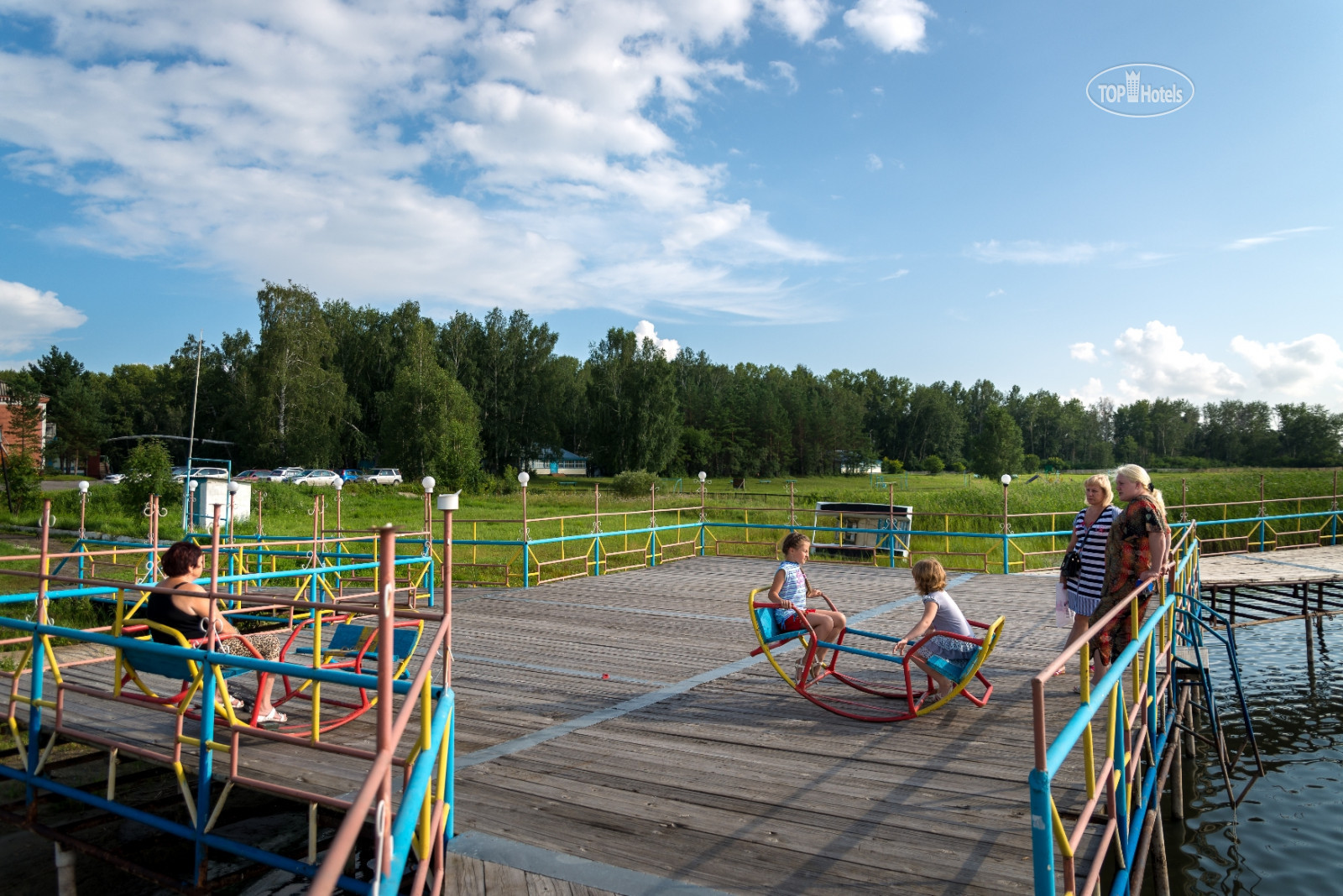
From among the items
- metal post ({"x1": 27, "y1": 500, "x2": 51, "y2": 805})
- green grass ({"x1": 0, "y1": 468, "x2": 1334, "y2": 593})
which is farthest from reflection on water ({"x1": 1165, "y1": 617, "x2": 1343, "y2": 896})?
metal post ({"x1": 27, "y1": 500, "x2": 51, "y2": 805})

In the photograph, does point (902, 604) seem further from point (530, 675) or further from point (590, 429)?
point (590, 429)

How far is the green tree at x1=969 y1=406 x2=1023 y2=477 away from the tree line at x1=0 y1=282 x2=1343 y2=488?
0.18 metres

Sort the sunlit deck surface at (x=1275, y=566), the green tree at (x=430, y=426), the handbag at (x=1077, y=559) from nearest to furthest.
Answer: the handbag at (x=1077, y=559) < the sunlit deck surface at (x=1275, y=566) < the green tree at (x=430, y=426)

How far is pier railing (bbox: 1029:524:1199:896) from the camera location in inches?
86.7

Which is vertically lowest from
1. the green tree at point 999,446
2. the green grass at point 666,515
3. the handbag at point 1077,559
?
the green grass at point 666,515

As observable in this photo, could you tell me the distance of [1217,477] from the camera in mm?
32594

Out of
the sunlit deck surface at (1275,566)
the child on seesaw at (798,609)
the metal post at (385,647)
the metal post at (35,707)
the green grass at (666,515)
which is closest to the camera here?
the metal post at (385,647)

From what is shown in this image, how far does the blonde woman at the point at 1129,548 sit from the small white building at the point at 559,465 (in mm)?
60048

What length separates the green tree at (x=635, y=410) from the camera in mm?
59125

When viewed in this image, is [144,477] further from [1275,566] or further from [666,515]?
[1275,566]

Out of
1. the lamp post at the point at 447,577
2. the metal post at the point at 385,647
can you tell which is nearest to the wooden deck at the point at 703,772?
the lamp post at the point at 447,577

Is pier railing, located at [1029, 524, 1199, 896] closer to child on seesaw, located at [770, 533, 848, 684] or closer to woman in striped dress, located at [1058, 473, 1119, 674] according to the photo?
woman in striped dress, located at [1058, 473, 1119, 674]

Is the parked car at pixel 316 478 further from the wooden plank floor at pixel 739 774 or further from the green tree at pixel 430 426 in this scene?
the wooden plank floor at pixel 739 774

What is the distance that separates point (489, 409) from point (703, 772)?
56.8 metres
